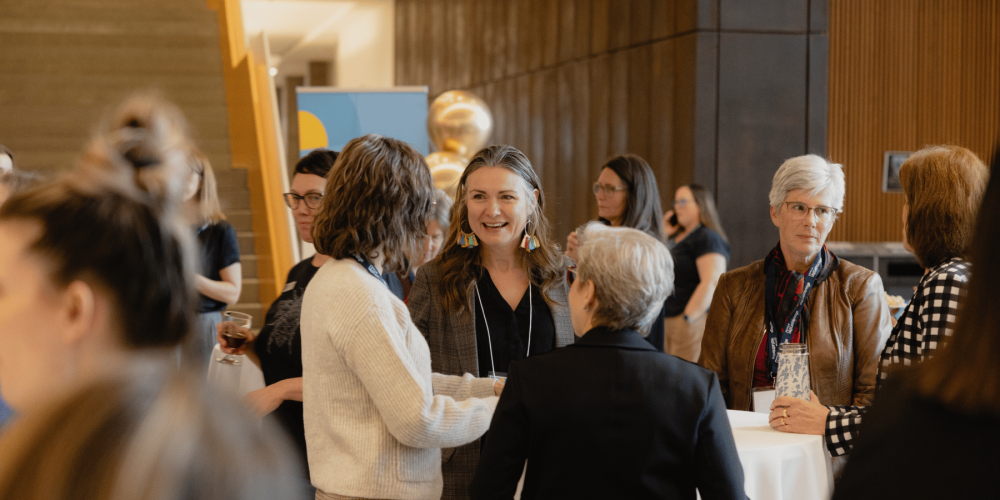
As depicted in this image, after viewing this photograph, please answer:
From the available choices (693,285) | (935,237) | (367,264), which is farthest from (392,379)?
(693,285)

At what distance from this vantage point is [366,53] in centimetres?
1473

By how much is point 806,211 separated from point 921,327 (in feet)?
2.35

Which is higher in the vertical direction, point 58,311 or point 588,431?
point 58,311

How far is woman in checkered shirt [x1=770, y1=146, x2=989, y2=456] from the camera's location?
1.92m

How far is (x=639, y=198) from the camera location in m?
4.22

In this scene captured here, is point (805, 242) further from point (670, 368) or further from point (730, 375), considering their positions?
point (670, 368)

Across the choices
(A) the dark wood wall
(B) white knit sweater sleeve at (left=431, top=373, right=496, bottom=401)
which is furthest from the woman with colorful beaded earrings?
(A) the dark wood wall

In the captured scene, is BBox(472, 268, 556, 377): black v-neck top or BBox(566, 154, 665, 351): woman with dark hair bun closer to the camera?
BBox(472, 268, 556, 377): black v-neck top

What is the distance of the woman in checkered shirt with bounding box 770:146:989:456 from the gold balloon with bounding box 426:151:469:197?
4274mm

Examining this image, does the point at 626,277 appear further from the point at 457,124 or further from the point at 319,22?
the point at 319,22

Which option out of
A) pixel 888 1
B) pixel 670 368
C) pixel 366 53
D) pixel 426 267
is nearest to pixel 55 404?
pixel 670 368

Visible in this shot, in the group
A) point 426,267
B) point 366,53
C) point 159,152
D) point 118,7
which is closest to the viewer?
point 159,152

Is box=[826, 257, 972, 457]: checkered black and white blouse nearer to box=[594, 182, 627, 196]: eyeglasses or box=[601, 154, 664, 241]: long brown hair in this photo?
box=[601, 154, 664, 241]: long brown hair

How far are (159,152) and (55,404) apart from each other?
1.13ft
